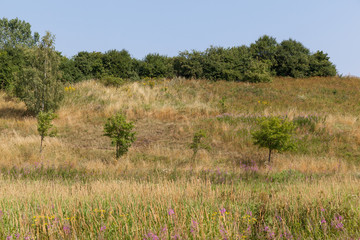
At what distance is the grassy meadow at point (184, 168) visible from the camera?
157 inches

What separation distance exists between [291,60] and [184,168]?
24.2 m

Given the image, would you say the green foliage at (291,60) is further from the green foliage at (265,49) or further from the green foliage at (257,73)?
the green foliage at (257,73)

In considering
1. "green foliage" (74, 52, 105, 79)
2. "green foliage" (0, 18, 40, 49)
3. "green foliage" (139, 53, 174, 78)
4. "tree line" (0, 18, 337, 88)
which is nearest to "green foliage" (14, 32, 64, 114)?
"tree line" (0, 18, 337, 88)

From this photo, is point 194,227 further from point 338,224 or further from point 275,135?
point 275,135

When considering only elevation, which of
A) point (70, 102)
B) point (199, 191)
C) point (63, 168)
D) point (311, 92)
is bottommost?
point (63, 168)

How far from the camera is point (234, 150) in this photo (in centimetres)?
1262

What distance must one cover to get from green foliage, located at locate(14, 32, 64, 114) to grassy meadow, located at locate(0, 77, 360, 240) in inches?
42.8

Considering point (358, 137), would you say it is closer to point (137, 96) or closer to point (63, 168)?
point (63, 168)

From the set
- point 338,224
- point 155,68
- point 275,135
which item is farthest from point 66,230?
point 155,68

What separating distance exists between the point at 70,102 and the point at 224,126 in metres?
11.3

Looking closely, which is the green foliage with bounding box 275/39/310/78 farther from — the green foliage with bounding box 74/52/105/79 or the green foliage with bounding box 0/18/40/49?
the green foliage with bounding box 0/18/40/49

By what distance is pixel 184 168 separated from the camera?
941 centimetres

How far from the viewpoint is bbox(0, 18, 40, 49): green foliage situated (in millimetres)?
54250

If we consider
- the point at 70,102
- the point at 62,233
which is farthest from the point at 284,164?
the point at 70,102
